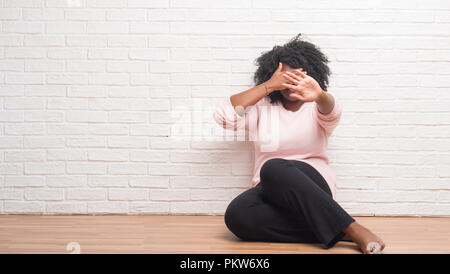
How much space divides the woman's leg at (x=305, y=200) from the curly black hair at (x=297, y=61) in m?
0.53

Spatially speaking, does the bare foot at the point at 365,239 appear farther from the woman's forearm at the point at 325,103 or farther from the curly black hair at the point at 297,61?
the curly black hair at the point at 297,61

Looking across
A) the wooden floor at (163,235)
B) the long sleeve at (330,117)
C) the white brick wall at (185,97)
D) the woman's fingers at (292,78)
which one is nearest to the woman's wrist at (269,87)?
the woman's fingers at (292,78)

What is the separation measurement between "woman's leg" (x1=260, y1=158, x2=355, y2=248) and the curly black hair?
1.73ft

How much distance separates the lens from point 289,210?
1666 mm

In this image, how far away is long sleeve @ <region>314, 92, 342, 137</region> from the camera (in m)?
1.75

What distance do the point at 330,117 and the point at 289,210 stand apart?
0.45m

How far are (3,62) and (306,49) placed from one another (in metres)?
1.67

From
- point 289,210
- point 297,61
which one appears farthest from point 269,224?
point 297,61

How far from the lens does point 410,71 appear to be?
2.23m

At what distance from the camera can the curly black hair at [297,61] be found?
6.38 ft

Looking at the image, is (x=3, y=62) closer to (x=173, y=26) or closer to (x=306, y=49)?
(x=173, y=26)

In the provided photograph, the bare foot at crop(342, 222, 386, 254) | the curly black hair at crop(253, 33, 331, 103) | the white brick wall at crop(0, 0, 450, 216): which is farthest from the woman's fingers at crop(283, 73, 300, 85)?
the bare foot at crop(342, 222, 386, 254)

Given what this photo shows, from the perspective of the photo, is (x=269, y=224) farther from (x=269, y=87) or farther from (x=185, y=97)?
(x=185, y=97)
